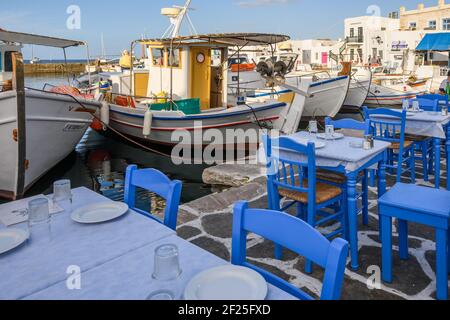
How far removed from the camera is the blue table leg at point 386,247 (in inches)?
95.4

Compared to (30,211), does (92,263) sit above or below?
below

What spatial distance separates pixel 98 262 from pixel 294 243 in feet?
2.62

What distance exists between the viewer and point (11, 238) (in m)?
1.71

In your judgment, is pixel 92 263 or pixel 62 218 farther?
pixel 62 218

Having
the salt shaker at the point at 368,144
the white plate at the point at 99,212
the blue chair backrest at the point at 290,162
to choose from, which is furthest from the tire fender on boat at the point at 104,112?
the white plate at the point at 99,212

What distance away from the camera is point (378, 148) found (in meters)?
3.13

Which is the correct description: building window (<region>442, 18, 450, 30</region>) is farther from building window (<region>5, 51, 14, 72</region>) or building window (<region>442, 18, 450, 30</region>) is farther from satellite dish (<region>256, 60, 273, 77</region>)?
building window (<region>5, 51, 14, 72</region>)

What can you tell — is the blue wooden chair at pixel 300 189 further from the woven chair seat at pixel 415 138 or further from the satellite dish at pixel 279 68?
the satellite dish at pixel 279 68

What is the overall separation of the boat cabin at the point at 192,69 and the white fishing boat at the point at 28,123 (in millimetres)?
1935

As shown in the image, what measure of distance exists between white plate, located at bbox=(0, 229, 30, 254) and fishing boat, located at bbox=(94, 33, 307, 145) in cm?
681

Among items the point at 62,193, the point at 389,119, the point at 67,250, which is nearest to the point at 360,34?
the point at 389,119

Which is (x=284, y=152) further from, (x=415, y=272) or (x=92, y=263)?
(x=92, y=263)
